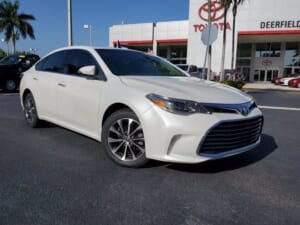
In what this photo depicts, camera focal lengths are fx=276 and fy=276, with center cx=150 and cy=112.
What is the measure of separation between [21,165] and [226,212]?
254cm

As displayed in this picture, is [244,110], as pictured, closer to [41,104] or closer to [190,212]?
[190,212]

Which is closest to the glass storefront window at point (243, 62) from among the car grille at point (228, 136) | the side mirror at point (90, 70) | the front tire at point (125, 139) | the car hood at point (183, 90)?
the car hood at point (183, 90)

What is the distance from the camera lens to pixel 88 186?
9.61 ft

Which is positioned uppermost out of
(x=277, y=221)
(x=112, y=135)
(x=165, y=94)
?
(x=165, y=94)

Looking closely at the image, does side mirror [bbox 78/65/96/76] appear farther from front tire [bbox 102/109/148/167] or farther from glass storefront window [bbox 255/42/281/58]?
glass storefront window [bbox 255/42/281/58]

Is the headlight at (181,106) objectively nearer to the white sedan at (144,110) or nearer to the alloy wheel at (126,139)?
the white sedan at (144,110)

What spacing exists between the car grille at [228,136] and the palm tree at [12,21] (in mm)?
43107

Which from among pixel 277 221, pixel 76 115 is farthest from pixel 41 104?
pixel 277 221

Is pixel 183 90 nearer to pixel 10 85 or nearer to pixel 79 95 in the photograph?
pixel 79 95

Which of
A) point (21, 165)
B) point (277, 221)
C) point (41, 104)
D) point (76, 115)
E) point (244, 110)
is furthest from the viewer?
point (41, 104)

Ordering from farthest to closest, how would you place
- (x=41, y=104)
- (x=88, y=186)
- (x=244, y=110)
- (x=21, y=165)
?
(x=41, y=104) → (x=21, y=165) → (x=244, y=110) → (x=88, y=186)

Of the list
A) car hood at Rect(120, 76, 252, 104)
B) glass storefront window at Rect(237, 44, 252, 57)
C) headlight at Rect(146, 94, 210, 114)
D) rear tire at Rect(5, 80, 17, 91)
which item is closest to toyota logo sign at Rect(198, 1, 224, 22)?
glass storefront window at Rect(237, 44, 252, 57)

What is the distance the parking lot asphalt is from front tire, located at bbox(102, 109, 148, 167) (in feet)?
0.46

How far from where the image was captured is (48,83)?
15.3 feet
